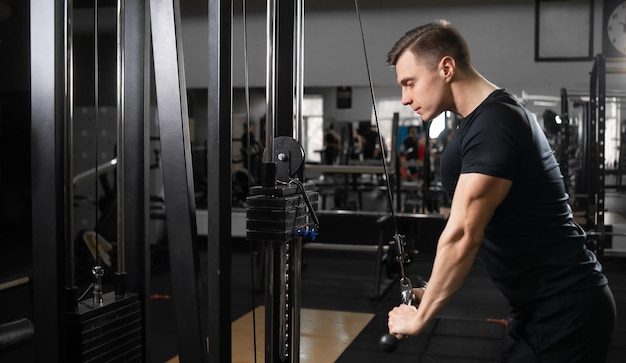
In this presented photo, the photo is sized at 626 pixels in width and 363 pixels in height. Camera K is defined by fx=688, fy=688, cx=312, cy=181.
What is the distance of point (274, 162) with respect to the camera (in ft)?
5.85

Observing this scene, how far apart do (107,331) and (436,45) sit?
106 centimetres

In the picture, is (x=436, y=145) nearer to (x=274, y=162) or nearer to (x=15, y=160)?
(x=15, y=160)

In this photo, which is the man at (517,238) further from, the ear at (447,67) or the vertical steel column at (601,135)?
the vertical steel column at (601,135)

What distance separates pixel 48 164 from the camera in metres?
1.54

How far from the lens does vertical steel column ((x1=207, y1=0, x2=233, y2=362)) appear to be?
5.35 ft

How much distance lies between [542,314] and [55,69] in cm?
120

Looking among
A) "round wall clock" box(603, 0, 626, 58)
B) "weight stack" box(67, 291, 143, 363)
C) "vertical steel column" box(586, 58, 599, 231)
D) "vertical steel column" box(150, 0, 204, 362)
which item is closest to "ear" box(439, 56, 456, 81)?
"vertical steel column" box(150, 0, 204, 362)

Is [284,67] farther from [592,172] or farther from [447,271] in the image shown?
[592,172]

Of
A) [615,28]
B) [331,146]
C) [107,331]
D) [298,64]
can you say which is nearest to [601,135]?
[615,28]

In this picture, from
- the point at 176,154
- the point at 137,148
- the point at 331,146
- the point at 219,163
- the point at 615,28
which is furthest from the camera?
the point at 331,146

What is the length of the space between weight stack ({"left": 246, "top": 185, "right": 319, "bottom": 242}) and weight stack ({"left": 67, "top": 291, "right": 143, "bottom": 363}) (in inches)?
15.7

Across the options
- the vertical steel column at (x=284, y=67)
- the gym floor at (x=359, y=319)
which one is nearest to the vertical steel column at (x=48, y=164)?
the vertical steel column at (x=284, y=67)

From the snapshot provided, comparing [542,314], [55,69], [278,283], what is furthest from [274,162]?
[542,314]

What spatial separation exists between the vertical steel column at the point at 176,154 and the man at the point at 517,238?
22.0 inches
